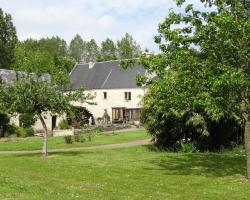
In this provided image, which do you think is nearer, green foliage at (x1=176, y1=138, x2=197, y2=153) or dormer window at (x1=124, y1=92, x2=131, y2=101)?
green foliage at (x1=176, y1=138, x2=197, y2=153)

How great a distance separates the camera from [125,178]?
17.1 meters

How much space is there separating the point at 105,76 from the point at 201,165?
4849 cm

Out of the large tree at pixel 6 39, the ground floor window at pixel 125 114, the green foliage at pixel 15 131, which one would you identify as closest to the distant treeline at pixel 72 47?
the large tree at pixel 6 39

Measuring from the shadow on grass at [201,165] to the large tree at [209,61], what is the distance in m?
2.93

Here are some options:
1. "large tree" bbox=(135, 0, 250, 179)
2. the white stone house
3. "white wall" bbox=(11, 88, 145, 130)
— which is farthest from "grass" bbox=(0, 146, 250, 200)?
the white stone house

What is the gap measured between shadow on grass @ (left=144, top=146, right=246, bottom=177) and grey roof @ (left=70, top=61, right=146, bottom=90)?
3910 centimetres

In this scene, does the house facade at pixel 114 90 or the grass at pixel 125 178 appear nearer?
the grass at pixel 125 178

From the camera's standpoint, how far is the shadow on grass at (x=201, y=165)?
19.1 m

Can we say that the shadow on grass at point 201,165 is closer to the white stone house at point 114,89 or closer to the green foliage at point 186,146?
the green foliage at point 186,146

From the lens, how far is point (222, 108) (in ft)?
50.4

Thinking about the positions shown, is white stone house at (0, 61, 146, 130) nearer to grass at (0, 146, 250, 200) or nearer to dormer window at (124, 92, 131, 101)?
dormer window at (124, 92, 131, 101)

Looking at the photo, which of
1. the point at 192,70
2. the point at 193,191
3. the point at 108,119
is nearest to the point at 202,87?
the point at 192,70

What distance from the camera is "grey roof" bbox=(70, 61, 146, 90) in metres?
65.4

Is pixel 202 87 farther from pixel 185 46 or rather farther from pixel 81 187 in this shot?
pixel 81 187
